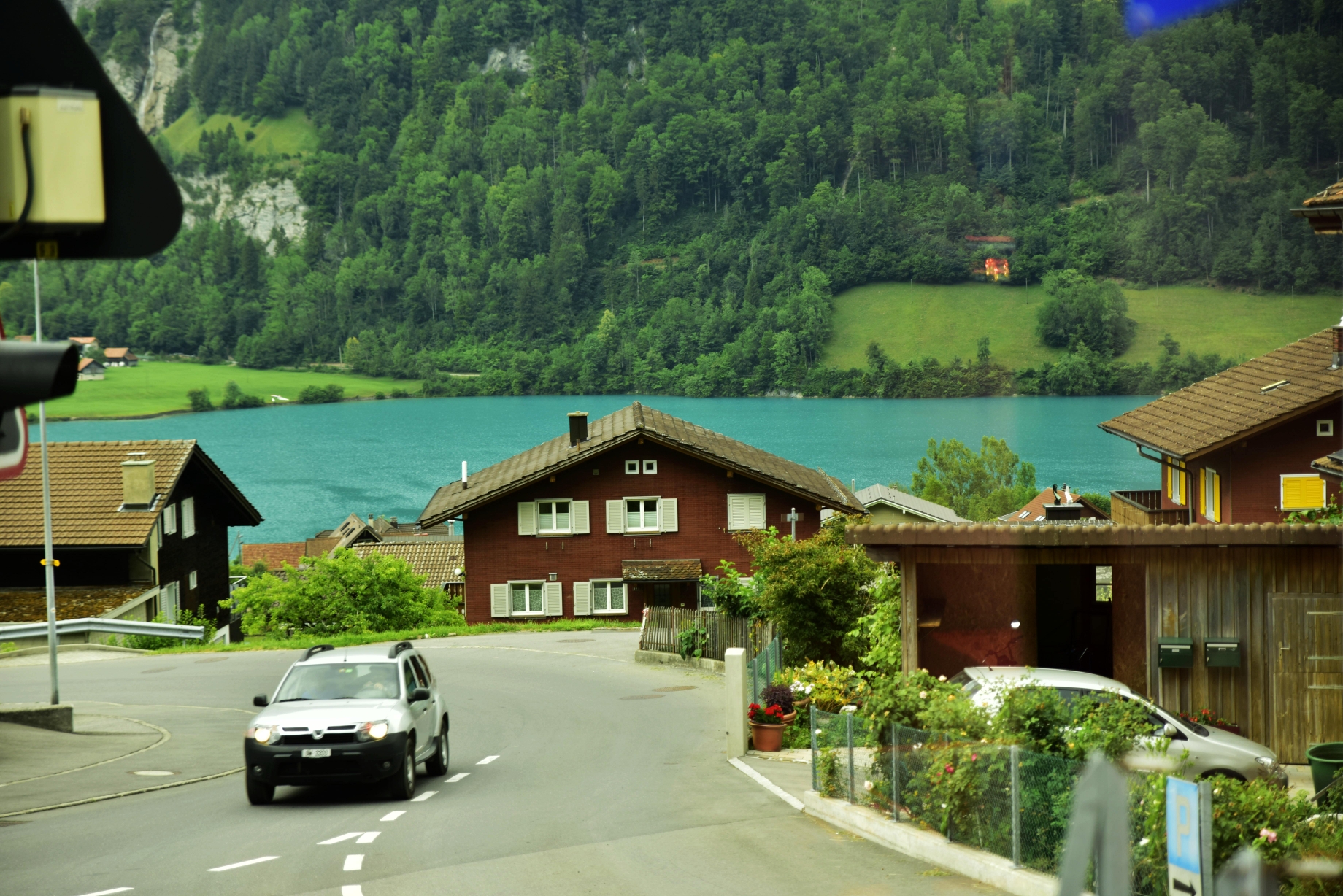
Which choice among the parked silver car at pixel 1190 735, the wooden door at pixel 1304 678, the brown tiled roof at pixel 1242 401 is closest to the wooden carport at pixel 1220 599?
the wooden door at pixel 1304 678

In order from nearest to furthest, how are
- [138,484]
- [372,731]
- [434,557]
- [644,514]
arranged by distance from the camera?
[372,731] → [138,484] → [644,514] → [434,557]

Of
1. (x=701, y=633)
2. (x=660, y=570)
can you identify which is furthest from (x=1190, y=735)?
(x=660, y=570)

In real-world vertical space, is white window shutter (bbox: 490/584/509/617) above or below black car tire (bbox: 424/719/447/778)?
below

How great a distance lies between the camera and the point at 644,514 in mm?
50312

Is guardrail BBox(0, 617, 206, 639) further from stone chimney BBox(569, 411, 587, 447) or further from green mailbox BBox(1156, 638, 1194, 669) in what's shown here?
green mailbox BBox(1156, 638, 1194, 669)

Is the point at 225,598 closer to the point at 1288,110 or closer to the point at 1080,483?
the point at 1288,110

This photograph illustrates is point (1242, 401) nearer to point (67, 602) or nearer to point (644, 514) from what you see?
point (644, 514)

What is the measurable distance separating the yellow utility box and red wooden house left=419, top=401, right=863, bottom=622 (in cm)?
4640

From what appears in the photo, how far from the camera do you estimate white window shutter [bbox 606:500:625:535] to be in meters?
49.9

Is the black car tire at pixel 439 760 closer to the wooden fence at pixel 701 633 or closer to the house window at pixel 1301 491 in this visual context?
the wooden fence at pixel 701 633

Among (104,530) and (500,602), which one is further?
(500,602)

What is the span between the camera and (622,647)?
3550 centimetres

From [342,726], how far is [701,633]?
55.9 feet

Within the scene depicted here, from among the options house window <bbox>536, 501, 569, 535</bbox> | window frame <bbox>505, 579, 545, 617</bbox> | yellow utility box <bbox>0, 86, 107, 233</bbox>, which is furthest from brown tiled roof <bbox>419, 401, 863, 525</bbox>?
A: yellow utility box <bbox>0, 86, 107, 233</bbox>
